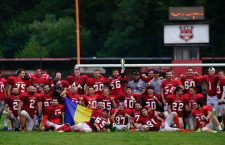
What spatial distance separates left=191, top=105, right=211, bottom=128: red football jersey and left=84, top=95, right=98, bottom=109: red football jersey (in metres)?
2.35

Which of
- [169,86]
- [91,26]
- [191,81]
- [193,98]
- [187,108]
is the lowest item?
[187,108]

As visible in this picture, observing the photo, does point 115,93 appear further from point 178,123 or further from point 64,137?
point 64,137

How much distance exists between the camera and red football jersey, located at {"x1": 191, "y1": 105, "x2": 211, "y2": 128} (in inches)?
823

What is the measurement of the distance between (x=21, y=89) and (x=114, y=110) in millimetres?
2298

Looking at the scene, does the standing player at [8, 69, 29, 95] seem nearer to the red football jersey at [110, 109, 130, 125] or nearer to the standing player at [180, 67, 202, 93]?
the red football jersey at [110, 109, 130, 125]

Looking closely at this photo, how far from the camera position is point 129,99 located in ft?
72.4

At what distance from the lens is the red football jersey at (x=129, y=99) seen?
22.0m

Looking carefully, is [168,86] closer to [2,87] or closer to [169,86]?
[169,86]

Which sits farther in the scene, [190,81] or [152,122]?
[190,81]

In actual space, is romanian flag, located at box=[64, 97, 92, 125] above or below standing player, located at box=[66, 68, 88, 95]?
below

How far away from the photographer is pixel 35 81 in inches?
896

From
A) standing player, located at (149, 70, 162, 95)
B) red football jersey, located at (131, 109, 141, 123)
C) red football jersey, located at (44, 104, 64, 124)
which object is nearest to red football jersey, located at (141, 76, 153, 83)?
standing player, located at (149, 70, 162, 95)

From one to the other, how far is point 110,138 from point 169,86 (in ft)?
11.8

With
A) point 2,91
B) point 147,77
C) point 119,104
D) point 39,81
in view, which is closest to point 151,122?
point 119,104
